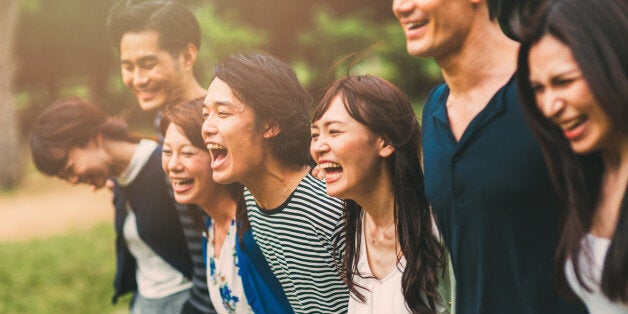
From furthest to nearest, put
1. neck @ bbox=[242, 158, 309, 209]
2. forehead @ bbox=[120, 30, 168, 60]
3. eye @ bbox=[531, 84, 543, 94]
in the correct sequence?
1. forehead @ bbox=[120, 30, 168, 60]
2. neck @ bbox=[242, 158, 309, 209]
3. eye @ bbox=[531, 84, 543, 94]

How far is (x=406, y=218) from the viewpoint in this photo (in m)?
2.51

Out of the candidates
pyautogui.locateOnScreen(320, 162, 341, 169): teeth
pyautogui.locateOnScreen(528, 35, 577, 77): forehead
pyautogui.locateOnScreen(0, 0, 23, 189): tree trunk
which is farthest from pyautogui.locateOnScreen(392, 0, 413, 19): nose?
pyautogui.locateOnScreen(0, 0, 23, 189): tree trunk

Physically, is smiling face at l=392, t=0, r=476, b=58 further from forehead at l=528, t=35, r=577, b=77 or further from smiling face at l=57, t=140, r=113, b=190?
smiling face at l=57, t=140, r=113, b=190

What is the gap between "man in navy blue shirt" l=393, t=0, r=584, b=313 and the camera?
206cm

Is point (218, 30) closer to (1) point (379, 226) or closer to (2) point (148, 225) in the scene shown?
(2) point (148, 225)

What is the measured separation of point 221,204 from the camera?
3.35m

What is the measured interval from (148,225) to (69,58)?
19.5 meters

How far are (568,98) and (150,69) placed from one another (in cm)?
252

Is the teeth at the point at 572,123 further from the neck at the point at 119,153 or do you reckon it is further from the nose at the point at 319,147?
the neck at the point at 119,153

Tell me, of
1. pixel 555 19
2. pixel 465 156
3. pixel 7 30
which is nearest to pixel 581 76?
pixel 555 19

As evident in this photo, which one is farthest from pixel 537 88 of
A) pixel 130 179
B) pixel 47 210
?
pixel 47 210

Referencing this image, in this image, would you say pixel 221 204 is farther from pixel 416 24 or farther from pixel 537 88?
pixel 537 88

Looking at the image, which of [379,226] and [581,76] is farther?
[379,226]

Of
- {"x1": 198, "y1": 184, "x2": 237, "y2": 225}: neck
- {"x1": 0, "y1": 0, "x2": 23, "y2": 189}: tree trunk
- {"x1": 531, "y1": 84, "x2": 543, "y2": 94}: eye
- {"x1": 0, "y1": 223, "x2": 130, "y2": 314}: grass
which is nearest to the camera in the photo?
{"x1": 531, "y1": 84, "x2": 543, "y2": 94}: eye
